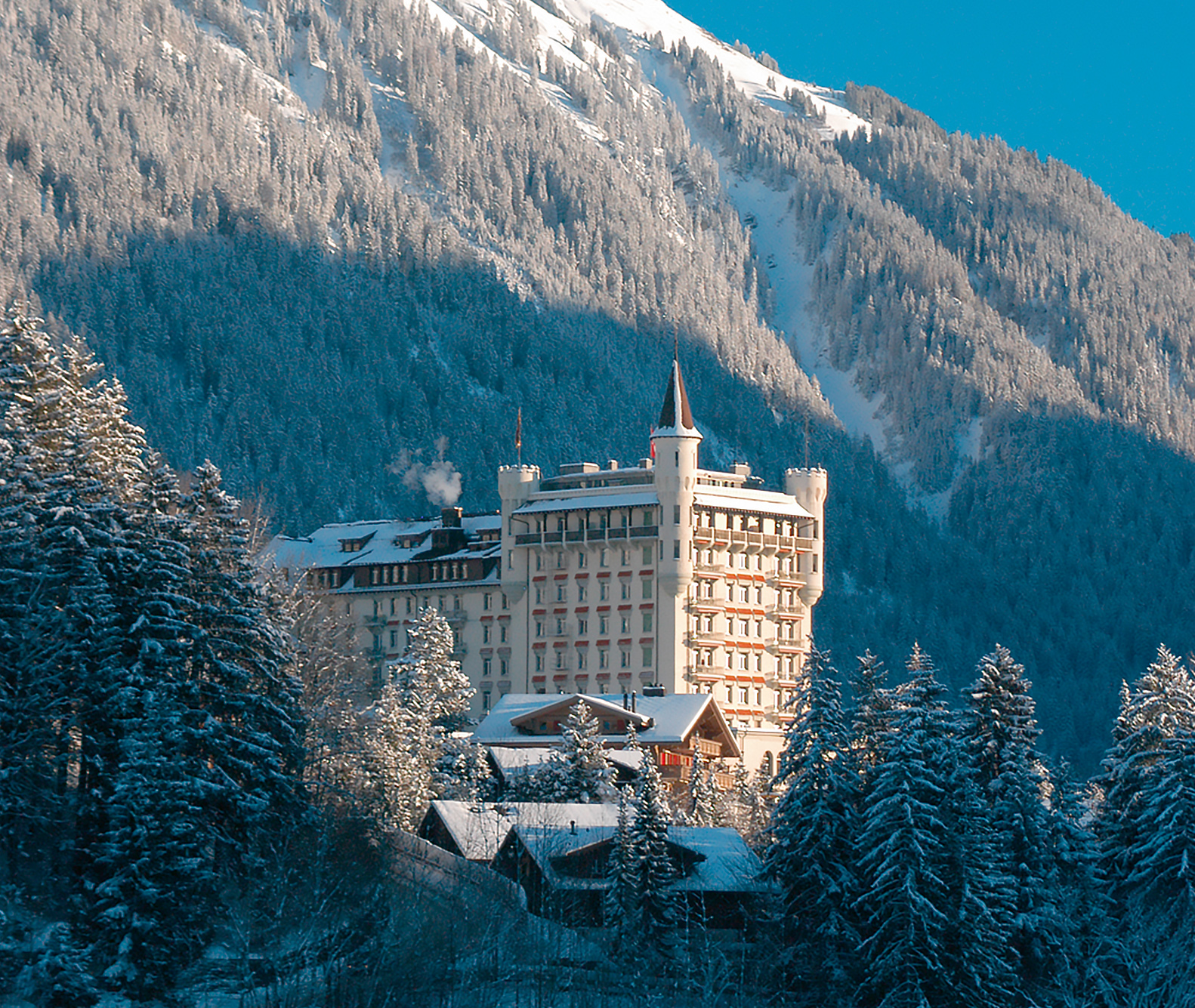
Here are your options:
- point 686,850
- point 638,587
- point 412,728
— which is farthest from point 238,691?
point 638,587

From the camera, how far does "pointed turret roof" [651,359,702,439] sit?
6663 inches

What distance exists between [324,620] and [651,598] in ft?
143

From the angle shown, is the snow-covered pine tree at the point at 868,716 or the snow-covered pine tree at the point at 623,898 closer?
the snow-covered pine tree at the point at 623,898

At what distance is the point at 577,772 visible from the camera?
364 ft

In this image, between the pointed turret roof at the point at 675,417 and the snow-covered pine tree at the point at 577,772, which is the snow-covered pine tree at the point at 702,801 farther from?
the pointed turret roof at the point at 675,417

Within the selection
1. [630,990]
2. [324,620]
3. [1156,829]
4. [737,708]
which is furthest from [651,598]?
[630,990]

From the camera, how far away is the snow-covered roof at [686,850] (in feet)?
305

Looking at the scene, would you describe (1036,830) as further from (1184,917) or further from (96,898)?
(96,898)

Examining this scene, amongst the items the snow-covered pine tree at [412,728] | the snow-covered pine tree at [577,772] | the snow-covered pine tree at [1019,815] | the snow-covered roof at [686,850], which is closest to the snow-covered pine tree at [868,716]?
the snow-covered pine tree at [1019,815]

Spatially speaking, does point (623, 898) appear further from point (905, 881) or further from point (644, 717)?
point (644, 717)

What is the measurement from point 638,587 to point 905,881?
277 feet

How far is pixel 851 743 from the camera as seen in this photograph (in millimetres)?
92625

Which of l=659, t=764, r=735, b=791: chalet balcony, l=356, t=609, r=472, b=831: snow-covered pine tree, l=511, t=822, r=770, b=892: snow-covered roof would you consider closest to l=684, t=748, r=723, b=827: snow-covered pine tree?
l=659, t=764, r=735, b=791: chalet balcony

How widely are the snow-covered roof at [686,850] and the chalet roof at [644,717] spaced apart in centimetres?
3526
